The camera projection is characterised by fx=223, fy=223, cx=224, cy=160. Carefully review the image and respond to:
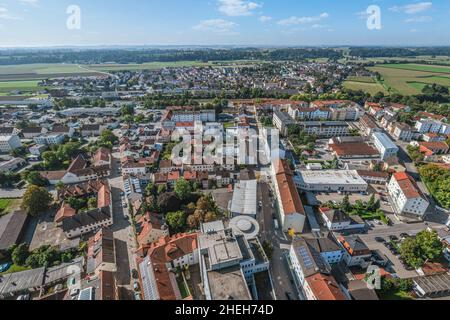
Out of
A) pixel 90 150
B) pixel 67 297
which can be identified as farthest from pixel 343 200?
pixel 90 150

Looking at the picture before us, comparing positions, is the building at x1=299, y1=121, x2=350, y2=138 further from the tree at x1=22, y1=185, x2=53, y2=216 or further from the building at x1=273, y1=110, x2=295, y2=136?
the tree at x1=22, y1=185, x2=53, y2=216

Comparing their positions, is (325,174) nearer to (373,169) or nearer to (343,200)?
(343,200)

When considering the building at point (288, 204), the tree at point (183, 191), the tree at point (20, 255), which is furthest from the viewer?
the tree at point (183, 191)

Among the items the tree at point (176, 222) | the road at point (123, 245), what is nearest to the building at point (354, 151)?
the tree at point (176, 222)

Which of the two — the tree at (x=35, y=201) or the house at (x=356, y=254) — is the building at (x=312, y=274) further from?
the tree at (x=35, y=201)

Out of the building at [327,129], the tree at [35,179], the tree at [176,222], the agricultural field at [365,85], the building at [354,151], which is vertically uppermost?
the agricultural field at [365,85]

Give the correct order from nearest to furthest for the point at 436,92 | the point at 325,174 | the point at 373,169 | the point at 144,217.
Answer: the point at 144,217 → the point at 325,174 → the point at 373,169 → the point at 436,92
